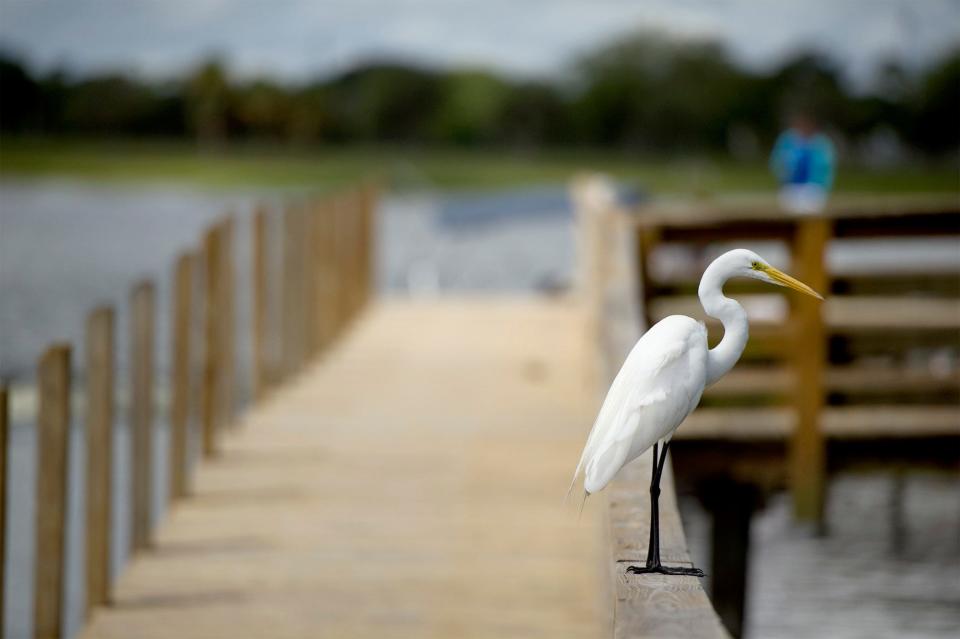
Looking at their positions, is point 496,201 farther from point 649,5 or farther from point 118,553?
point 118,553

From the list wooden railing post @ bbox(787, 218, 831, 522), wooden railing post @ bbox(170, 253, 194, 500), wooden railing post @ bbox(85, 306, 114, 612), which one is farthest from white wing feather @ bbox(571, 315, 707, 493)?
wooden railing post @ bbox(787, 218, 831, 522)

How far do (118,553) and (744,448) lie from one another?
3414mm

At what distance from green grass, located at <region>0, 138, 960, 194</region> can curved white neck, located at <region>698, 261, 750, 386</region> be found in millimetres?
15155

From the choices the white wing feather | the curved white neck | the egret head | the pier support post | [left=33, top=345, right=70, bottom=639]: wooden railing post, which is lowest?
the pier support post

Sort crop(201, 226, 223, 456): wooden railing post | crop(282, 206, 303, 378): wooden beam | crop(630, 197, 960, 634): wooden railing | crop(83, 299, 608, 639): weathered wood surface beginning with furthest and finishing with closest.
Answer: crop(282, 206, 303, 378): wooden beam → crop(630, 197, 960, 634): wooden railing → crop(201, 226, 223, 456): wooden railing post → crop(83, 299, 608, 639): weathered wood surface

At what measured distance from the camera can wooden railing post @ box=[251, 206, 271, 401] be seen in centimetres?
660

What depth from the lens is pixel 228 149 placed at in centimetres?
2650

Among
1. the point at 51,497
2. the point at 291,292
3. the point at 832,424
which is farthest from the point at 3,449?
the point at 291,292

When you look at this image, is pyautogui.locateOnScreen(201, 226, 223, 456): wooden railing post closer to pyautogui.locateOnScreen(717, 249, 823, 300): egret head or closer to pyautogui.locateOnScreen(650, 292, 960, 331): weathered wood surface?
pyautogui.locateOnScreen(650, 292, 960, 331): weathered wood surface

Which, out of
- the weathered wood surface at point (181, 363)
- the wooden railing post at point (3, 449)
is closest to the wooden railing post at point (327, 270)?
the weathered wood surface at point (181, 363)

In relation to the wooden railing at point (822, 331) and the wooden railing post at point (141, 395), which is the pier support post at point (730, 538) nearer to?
the wooden railing at point (822, 331)

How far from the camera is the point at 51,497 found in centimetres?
347

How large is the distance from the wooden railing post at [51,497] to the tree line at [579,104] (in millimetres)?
15863

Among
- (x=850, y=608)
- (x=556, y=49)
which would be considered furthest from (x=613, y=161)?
(x=850, y=608)
